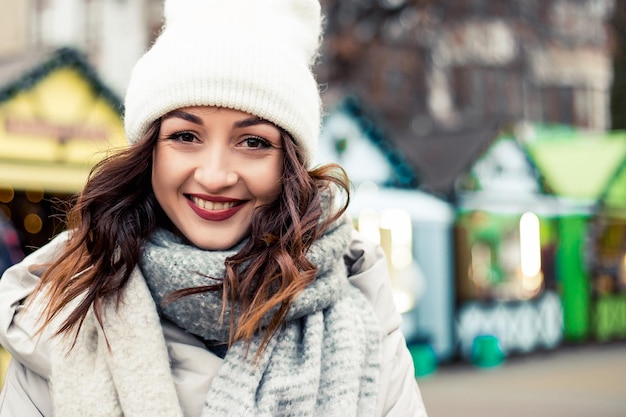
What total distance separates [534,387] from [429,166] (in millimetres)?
4043

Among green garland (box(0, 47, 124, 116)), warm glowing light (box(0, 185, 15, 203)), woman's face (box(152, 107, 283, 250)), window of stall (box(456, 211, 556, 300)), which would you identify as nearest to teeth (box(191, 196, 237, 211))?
woman's face (box(152, 107, 283, 250))

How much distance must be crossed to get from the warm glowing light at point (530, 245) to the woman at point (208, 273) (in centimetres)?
1249

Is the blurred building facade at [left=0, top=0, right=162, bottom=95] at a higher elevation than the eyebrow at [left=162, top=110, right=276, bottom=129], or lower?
higher

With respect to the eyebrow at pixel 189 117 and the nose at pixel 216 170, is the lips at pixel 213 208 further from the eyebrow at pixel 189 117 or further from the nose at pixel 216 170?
the eyebrow at pixel 189 117

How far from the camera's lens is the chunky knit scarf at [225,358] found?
1.72 m

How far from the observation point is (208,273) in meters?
1.78

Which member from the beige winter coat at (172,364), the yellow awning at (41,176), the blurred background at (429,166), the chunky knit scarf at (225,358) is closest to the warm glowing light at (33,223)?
the blurred background at (429,166)

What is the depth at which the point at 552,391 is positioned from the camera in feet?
32.7

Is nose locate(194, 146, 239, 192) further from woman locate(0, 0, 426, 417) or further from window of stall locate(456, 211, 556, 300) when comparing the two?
window of stall locate(456, 211, 556, 300)

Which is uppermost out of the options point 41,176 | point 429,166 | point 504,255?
point 41,176

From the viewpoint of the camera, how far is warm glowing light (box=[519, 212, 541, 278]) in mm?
14008

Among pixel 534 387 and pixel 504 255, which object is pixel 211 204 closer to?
pixel 534 387

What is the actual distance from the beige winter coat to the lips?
0.27 meters

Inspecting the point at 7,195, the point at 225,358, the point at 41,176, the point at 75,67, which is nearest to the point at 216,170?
the point at 225,358
